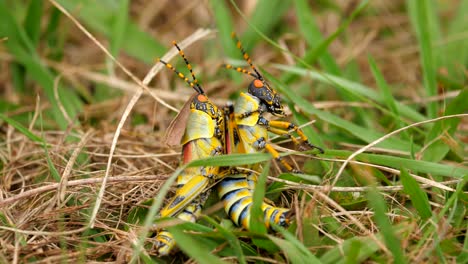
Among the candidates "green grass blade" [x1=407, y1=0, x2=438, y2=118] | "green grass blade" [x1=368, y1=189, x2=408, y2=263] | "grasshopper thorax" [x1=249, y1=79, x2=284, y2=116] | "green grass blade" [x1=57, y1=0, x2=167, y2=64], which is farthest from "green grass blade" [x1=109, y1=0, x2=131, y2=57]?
"green grass blade" [x1=368, y1=189, x2=408, y2=263]

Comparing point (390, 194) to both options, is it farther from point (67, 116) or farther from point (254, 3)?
point (254, 3)

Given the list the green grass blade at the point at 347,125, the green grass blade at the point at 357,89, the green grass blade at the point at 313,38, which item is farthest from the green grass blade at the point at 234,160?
the green grass blade at the point at 313,38

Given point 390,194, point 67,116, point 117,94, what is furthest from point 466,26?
point 67,116

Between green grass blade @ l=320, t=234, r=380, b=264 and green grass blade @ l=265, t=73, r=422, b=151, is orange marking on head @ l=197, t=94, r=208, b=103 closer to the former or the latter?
green grass blade @ l=265, t=73, r=422, b=151

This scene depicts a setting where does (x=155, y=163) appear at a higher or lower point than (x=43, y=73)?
lower

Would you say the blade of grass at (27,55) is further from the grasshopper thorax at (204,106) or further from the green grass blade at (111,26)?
the grasshopper thorax at (204,106)

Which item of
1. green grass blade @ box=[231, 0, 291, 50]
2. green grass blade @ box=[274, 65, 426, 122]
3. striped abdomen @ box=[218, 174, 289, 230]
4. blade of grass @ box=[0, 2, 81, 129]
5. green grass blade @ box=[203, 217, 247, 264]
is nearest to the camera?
green grass blade @ box=[203, 217, 247, 264]

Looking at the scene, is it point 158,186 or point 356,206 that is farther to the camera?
point 158,186
